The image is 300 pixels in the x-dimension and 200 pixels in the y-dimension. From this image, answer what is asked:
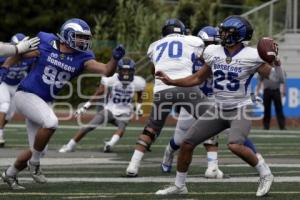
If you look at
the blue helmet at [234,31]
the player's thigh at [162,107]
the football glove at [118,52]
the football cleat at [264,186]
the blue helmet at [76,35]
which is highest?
the blue helmet at [234,31]

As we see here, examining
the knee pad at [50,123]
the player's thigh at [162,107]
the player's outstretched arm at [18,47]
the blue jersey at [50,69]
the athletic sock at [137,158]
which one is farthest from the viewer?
the player's thigh at [162,107]

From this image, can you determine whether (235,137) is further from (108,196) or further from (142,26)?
(142,26)

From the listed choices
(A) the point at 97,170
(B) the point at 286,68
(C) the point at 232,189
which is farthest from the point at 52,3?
(C) the point at 232,189

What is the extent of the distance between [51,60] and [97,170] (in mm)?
2079

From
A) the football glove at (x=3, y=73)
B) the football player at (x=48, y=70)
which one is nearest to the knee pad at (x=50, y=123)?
the football player at (x=48, y=70)

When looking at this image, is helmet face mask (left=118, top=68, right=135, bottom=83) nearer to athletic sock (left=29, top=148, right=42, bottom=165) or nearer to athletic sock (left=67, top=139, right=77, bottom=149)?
athletic sock (left=67, top=139, right=77, bottom=149)

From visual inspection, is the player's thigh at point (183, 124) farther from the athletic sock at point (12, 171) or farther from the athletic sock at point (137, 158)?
the athletic sock at point (12, 171)

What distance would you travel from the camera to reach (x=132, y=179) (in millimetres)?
10305

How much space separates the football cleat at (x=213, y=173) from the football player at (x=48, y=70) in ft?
5.80

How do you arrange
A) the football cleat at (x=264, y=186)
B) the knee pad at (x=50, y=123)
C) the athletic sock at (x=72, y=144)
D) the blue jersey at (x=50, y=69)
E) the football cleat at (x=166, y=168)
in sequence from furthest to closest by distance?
the athletic sock at (x=72, y=144)
the football cleat at (x=166, y=168)
the blue jersey at (x=50, y=69)
the knee pad at (x=50, y=123)
the football cleat at (x=264, y=186)

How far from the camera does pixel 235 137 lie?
874 cm

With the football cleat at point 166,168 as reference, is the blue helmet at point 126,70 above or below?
above

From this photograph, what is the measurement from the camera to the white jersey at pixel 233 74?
8.86 m

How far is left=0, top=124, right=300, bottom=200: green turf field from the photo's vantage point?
8.91m
